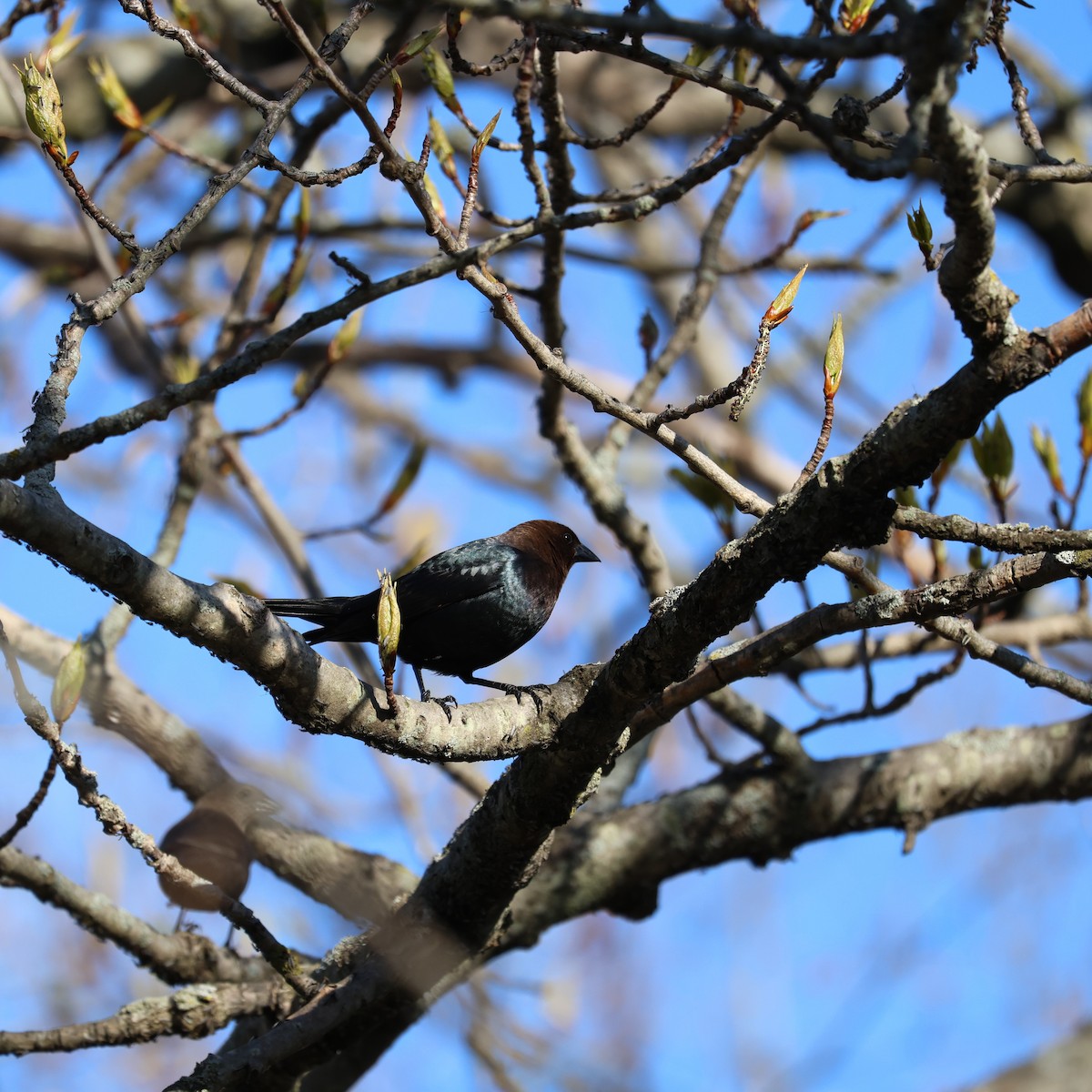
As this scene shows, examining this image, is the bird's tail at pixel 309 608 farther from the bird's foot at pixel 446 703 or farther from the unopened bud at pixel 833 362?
the unopened bud at pixel 833 362

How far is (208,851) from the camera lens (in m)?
3.42

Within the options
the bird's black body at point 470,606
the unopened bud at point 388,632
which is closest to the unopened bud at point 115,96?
the bird's black body at point 470,606

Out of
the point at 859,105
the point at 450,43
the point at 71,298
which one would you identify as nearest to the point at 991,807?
the point at 859,105

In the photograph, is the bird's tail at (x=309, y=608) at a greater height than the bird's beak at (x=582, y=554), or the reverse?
the bird's beak at (x=582, y=554)

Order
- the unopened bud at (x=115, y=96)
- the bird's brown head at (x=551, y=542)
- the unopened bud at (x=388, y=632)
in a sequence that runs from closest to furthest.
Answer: the unopened bud at (x=388, y=632) → the unopened bud at (x=115, y=96) → the bird's brown head at (x=551, y=542)

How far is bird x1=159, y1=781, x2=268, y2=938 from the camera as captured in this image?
3.38 meters

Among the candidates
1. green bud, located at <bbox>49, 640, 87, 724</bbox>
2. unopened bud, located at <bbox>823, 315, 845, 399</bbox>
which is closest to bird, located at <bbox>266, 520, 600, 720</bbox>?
green bud, located at <bbox>49, 640, 87, 724</bbox>

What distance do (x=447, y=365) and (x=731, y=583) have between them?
17.6ft

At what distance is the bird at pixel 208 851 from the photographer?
338 cm

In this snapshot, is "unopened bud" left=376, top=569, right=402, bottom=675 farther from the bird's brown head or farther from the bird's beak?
the bird's beak

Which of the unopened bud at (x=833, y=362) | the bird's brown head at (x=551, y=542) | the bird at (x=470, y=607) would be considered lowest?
the unopened bud at (x=833, y=362)

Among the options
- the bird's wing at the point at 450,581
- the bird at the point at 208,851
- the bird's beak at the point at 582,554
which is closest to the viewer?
the bird at the point at 208,851

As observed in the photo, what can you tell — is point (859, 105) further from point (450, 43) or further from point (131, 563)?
point (131, 563)

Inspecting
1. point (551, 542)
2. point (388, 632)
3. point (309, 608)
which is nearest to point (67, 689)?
point (388, 632)
